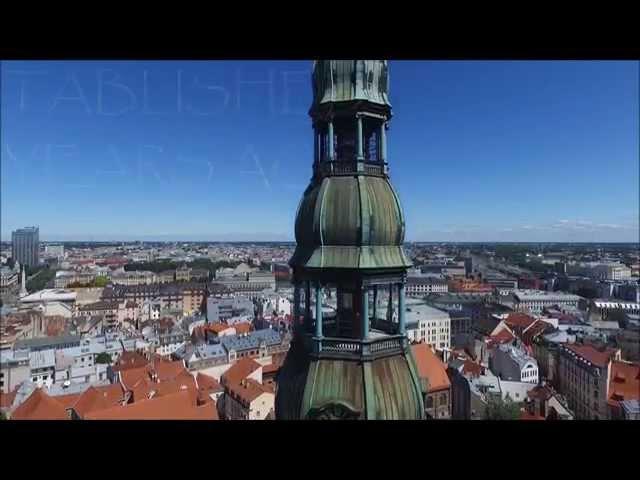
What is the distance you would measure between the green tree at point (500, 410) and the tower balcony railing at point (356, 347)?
10.8 metres

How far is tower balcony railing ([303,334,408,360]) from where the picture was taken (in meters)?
3.13

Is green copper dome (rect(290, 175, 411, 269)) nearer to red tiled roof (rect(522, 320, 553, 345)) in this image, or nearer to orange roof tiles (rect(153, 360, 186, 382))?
orange roof tiles (rect(153, 360, 186, 382))

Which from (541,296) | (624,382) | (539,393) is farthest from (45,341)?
(541,296)

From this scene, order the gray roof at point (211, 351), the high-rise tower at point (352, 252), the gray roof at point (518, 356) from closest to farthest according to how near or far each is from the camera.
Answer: the high-rise tower at point (352, 252)
the gray roof at point (518, 356)
the gray roof at point (211, 351)

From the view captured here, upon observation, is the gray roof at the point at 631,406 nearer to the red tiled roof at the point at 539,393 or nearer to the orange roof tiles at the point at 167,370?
the red tiled roof at the point at 539,393

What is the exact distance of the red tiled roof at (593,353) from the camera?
51.8 feet

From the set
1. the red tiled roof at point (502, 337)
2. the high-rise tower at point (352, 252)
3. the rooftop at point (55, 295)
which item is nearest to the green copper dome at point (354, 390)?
the high-rise tower at point (352, 252)

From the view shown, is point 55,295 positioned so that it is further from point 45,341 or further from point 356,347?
point 356,347

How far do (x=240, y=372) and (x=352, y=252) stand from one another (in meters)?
18.1

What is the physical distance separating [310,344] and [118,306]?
121ft

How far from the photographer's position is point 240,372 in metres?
19.6

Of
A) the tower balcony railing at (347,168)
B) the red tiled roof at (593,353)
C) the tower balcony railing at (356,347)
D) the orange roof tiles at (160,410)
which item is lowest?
the red tiled roof at (593,353)

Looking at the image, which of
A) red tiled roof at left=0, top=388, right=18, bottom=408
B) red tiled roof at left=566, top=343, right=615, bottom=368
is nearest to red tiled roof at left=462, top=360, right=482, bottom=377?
red tiled roof at left=566, top=343, right=615, bottom=368
